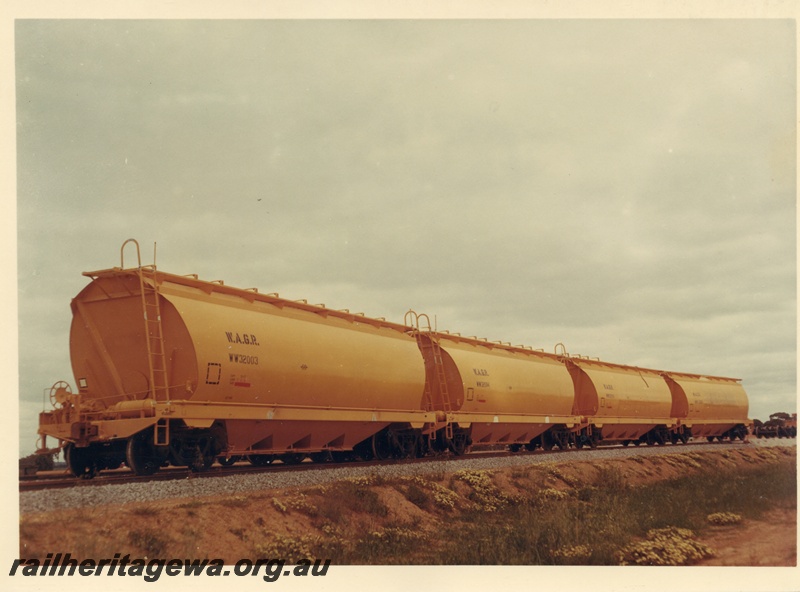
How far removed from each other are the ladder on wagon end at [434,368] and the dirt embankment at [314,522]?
3.11 meters

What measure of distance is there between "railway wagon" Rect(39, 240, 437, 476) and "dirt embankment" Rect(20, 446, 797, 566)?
173 cm

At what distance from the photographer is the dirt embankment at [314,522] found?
1007 cm

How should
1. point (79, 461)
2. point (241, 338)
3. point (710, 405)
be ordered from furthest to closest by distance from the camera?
point (710, 405)
point (241, 338)
point (79, 461)

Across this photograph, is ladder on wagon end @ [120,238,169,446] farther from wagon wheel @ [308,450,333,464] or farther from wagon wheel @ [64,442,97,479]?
wagon wheel @ [308,450,333,464]

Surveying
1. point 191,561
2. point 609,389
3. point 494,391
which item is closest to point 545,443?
point 609,389

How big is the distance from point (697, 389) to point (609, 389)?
33.5ft

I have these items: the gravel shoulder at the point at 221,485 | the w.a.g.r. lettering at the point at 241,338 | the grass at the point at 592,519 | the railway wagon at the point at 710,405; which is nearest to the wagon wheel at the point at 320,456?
the gravel shoulder at the point at 221,485

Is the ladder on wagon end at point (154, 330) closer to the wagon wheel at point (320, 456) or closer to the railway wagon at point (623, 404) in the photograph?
the wagon wheel at point (320, 456)

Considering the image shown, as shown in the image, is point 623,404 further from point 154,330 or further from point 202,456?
point 154,330

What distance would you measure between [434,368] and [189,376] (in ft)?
33.6

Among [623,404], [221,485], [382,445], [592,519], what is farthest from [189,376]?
[623,404]

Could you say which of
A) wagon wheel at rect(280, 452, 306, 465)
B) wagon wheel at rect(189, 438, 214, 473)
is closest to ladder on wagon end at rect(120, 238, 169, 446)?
wagon wheel at rect(189, 438, 214, 473)

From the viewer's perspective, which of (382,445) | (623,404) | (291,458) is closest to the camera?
(291,458)

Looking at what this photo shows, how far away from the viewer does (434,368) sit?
891 inches
